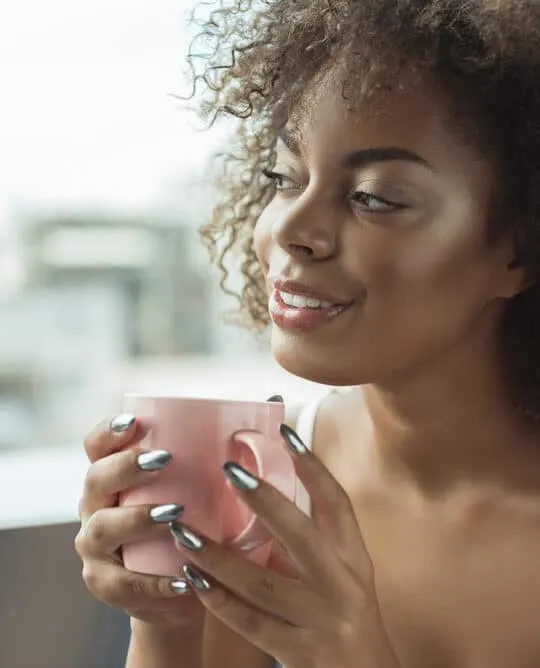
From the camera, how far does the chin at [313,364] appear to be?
0.71m

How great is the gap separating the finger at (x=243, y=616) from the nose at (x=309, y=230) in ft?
0.80

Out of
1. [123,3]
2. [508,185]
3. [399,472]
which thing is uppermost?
[123,3]

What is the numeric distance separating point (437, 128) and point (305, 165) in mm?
106

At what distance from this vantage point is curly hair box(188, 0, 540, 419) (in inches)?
28.0

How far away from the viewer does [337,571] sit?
645mm

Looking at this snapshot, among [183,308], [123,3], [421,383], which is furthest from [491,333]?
[123,3]

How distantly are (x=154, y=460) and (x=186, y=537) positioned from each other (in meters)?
0.05

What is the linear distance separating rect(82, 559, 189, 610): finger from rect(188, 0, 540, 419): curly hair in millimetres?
364

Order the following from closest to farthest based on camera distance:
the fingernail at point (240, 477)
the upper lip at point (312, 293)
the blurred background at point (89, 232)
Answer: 1. the fingernail at point (240, 477)
2. the upper lip at point (312, 293)
3. the blurred background at point (89, 232)

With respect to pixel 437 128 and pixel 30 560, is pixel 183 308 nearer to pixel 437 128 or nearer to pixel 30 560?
pixel 30 560

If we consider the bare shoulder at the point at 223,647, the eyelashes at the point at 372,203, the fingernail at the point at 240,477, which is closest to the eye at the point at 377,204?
the eyelashes at the point at 372,203

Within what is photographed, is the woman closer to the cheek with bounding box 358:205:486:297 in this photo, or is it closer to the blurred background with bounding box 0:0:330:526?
the cheek with bounding box 358:205:486:297

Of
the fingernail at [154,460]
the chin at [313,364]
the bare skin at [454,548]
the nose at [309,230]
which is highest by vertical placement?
the nose at [309,230]

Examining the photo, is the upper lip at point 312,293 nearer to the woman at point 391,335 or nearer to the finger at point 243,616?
the woman at point 391,335
